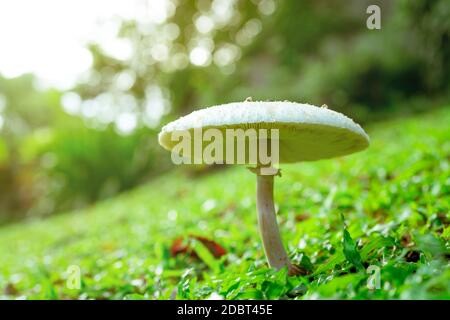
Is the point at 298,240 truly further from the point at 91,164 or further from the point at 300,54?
the point at 91,164

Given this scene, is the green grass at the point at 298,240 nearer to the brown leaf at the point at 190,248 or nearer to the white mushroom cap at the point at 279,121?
the brown leaf at the point at 190,248

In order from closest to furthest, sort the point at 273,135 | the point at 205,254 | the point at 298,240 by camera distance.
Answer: the point at 273,135, the point at 298,240, the point at 205,254

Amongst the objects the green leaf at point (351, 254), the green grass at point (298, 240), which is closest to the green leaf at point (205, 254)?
the green grass at point (298, 240)

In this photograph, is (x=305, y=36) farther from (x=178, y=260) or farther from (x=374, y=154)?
(x=178, y=260)

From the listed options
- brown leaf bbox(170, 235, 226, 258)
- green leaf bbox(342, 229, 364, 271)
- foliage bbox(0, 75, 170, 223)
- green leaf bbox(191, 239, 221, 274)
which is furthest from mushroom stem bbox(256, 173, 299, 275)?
foliage bbox(0, 75, 170, 223)

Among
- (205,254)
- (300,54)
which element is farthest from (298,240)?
(300,54)

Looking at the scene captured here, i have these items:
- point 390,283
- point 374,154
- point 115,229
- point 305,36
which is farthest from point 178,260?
point 305,36

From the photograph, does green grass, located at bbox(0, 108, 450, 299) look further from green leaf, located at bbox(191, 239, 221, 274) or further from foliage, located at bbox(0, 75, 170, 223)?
foliage, located at bbox(0, 75, 170, 223)
